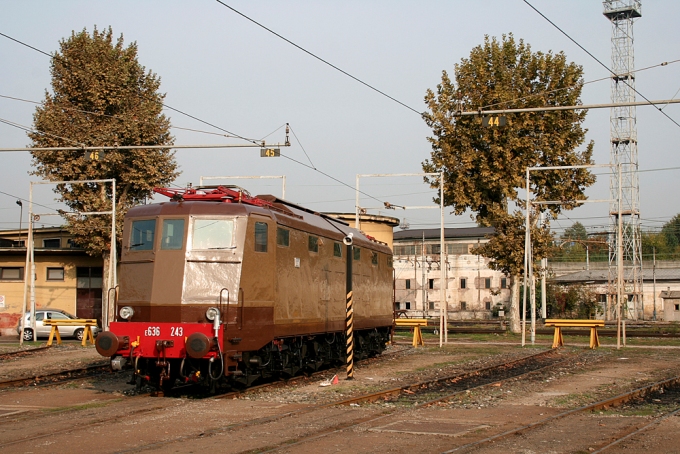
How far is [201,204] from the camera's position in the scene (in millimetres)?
14719

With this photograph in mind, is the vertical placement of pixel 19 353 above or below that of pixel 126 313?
below

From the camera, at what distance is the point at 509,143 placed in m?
34.6

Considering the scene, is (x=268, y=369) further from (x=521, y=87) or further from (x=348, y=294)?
(x=521, y=87)

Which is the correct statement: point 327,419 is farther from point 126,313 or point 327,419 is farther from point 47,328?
point 47,328

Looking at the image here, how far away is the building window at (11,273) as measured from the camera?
42.1 meters

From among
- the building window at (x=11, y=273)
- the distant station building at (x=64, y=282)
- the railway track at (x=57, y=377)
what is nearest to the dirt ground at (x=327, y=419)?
the railway track at (x=57, y=377)

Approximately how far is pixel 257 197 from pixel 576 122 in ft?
75.7

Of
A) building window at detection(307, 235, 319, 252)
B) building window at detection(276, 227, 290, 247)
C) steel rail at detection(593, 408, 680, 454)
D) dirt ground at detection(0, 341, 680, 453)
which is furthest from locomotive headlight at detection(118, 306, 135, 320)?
steel rail at detection(593, 408, 680, 454)

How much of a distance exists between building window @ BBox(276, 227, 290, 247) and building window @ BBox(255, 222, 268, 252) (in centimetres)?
49

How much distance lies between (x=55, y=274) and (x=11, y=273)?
2222mm

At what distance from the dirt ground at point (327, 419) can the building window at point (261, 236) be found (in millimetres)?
2762

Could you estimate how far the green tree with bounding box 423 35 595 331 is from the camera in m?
34.8

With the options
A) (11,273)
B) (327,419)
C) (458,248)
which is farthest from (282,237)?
(458,248)

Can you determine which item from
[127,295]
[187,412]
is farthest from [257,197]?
[187,412]
